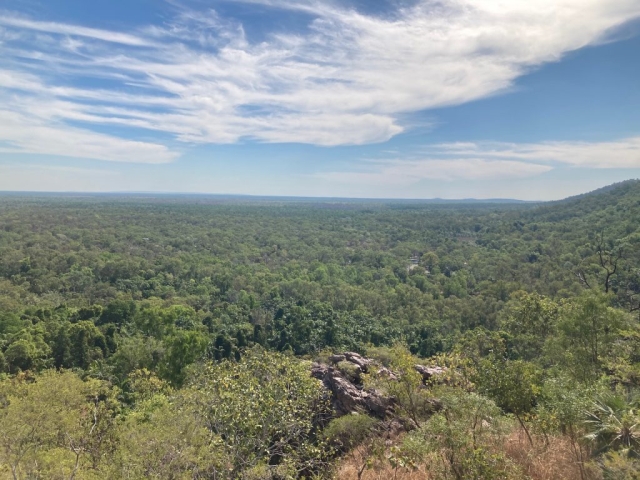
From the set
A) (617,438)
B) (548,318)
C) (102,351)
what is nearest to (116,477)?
(617,438)

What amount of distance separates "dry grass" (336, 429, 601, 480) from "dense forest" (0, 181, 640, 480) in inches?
2.6

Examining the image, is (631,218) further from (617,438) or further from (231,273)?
(617,438)

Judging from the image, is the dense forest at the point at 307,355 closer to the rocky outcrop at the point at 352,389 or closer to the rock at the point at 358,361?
the rocky outcrop at the point at 352,389

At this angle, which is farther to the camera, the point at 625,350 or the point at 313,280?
the point at 313,280

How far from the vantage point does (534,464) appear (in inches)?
363

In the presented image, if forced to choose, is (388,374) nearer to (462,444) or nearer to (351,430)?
(351,430)

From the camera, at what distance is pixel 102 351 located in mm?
37625

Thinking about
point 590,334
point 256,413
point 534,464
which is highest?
point 590,334

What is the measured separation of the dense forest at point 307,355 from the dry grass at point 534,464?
0.21ft

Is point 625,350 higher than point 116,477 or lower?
higher

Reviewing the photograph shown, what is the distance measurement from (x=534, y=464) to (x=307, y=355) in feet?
91.6

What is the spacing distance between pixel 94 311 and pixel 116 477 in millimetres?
40280

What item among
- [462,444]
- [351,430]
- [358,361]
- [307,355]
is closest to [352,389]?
[351,430]

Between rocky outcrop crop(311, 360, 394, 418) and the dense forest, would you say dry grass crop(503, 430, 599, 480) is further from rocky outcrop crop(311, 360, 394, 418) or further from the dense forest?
rocky outcrop crop(311, 360, 394, 418)
